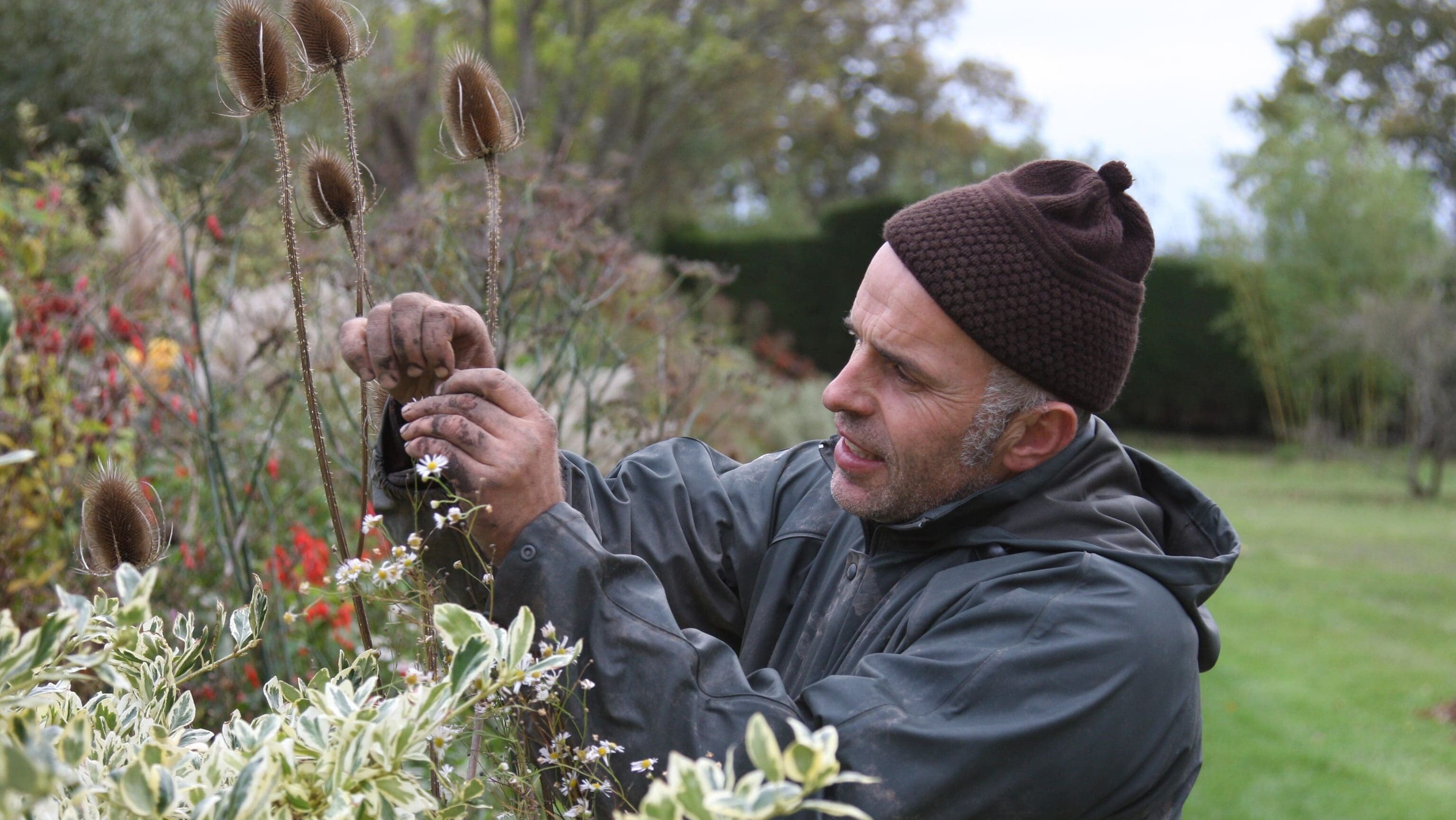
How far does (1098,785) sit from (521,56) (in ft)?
51.0

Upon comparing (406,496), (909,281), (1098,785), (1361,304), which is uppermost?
(909,281)

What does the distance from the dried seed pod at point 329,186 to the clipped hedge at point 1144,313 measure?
18794 mm

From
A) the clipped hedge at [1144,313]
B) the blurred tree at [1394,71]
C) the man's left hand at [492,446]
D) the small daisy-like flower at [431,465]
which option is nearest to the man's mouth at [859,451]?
the man's left hand at [492,446]

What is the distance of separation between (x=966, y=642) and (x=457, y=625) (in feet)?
2.33

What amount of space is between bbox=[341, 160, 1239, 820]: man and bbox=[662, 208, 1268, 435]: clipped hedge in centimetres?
1830

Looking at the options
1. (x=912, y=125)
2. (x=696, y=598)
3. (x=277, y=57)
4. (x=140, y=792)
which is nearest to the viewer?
(x=140, y=792)

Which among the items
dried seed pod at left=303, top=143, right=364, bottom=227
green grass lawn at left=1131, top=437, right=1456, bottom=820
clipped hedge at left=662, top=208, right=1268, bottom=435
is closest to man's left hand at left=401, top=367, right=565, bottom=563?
dried seed pod at left=303, top=143, right=364, bottom=227

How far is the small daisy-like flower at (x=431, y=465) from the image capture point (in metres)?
1.47

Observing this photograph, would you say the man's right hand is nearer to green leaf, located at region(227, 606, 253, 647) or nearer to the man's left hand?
the man's left hand

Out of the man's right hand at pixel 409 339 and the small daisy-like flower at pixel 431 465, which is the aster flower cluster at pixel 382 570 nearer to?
the small daisy-like flower at pixel 431 465

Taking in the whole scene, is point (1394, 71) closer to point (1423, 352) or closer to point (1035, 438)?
point (1423, 352)

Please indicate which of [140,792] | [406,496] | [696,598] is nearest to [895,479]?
[696,598]

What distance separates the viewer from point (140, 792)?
1.10 metres

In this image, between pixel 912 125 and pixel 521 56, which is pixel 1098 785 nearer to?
pixel 521 56
